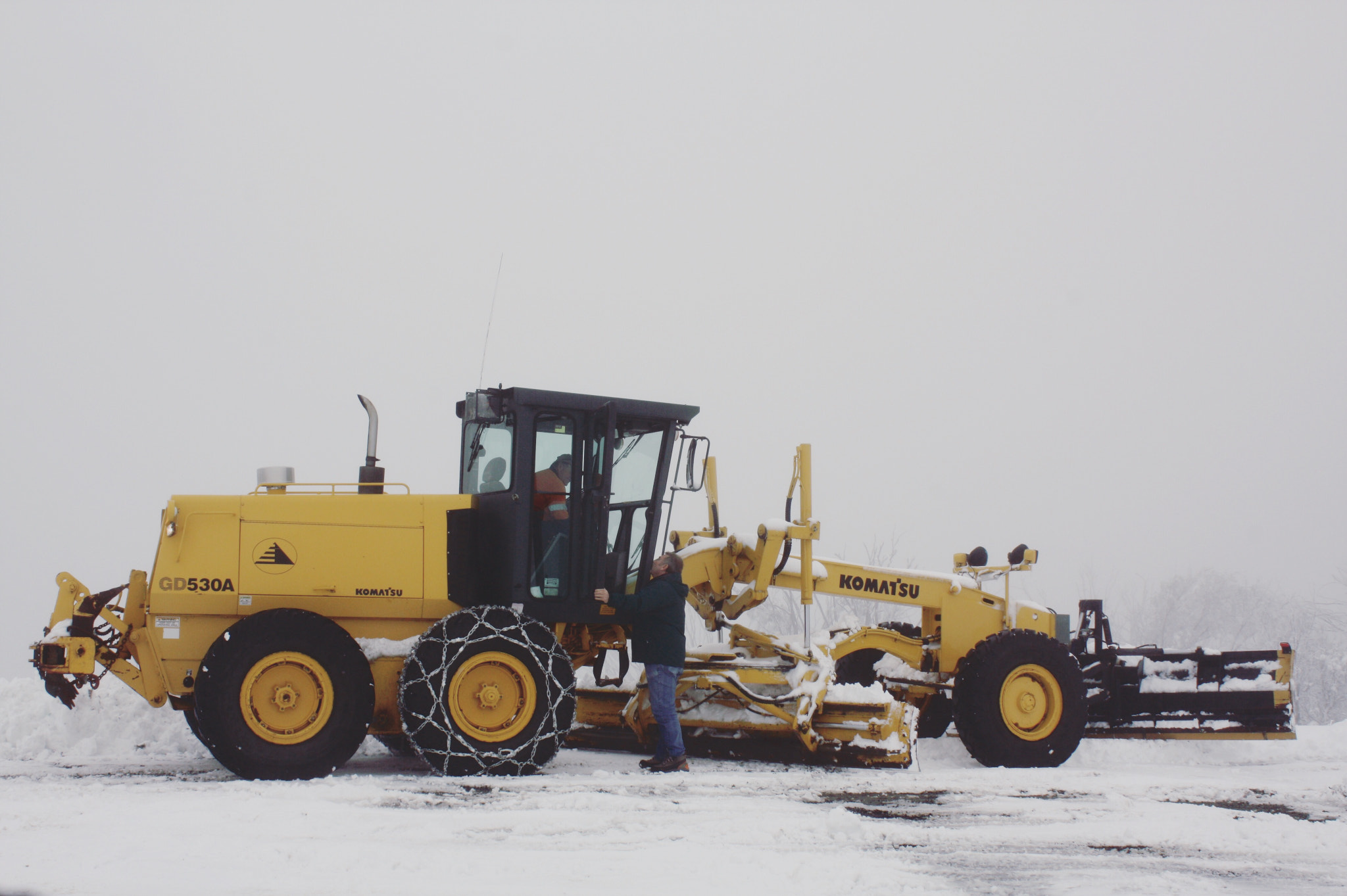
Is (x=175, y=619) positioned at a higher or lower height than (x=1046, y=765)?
higher

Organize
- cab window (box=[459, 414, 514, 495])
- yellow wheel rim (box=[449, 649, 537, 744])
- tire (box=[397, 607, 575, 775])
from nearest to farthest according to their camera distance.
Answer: tire (box=[397, 607, 575, 775]), yellow wheel rim (box=[449, 649, 537, 744]), cab window (box=[459, 414, 514, 495])

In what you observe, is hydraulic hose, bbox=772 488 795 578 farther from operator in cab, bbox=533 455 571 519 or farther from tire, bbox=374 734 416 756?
tire, bbox=374 734 416 756

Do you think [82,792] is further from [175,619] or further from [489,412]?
[489,412]

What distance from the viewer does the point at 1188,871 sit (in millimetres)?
5152

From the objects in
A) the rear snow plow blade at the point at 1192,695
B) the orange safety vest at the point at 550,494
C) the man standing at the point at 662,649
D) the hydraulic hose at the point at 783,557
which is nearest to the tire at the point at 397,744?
the man standing at the point at 662,649

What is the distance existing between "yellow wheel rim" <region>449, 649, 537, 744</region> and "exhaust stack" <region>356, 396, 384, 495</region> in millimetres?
1511

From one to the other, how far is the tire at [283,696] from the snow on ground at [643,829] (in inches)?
9.3

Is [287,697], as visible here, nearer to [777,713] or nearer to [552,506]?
[552,506]

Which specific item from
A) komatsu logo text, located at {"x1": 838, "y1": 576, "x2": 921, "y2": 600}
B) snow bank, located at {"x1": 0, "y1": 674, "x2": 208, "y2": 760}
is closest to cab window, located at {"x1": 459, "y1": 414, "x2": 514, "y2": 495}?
snow bank, located at {"x1": 0, "y1": 674, "x2": 208, "y2": 760}

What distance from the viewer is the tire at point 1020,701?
832 centimetres

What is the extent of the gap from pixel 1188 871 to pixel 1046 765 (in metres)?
3.34

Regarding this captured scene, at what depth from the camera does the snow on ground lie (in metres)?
4.58

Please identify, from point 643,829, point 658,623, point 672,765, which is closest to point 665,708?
point 672,765

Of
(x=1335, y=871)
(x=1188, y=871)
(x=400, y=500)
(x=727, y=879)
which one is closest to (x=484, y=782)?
(x=400, y=500)
